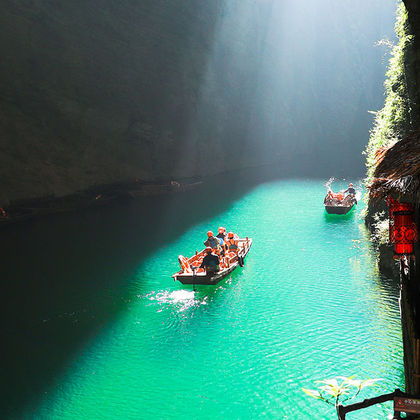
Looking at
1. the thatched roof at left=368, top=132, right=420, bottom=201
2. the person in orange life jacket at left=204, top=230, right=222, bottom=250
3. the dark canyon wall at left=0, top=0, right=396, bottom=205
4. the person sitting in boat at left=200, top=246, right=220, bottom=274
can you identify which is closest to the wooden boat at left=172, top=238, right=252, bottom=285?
the person sitting in boat at left=200, top=246, right=220, bottom=274

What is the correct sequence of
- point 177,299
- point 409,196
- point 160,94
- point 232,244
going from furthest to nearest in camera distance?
point 160,94, point 232,244, point 177,299, point 409,196

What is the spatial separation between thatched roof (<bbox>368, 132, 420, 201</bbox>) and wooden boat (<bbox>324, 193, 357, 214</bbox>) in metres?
19.2

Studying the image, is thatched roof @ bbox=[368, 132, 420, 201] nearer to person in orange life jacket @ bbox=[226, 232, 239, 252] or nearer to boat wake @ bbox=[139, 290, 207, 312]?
boat wake @ bbox=[139, 290, 207, 312]

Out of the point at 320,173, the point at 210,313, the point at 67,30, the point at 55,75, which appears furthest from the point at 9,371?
the point at 320,173

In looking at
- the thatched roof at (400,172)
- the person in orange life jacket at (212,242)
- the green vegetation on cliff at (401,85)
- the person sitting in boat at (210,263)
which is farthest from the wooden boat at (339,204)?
the thatched roof at (400,172)

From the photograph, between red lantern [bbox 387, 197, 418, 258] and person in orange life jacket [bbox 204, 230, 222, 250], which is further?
person in orange life jacket [bbox 204, 230, 222, 250]

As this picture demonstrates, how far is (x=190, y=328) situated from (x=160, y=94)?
3592 centimetres

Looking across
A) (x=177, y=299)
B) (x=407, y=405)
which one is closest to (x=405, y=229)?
(x=407, y=405)

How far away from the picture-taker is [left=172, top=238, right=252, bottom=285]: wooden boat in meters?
15.7

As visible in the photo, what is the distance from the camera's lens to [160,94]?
45156mm

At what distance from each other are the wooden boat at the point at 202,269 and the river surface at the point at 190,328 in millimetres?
487

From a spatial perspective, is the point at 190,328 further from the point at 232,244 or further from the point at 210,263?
the point at 232,244

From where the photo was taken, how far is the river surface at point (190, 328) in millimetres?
10164

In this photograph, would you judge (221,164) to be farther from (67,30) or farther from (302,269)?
(302,269)
